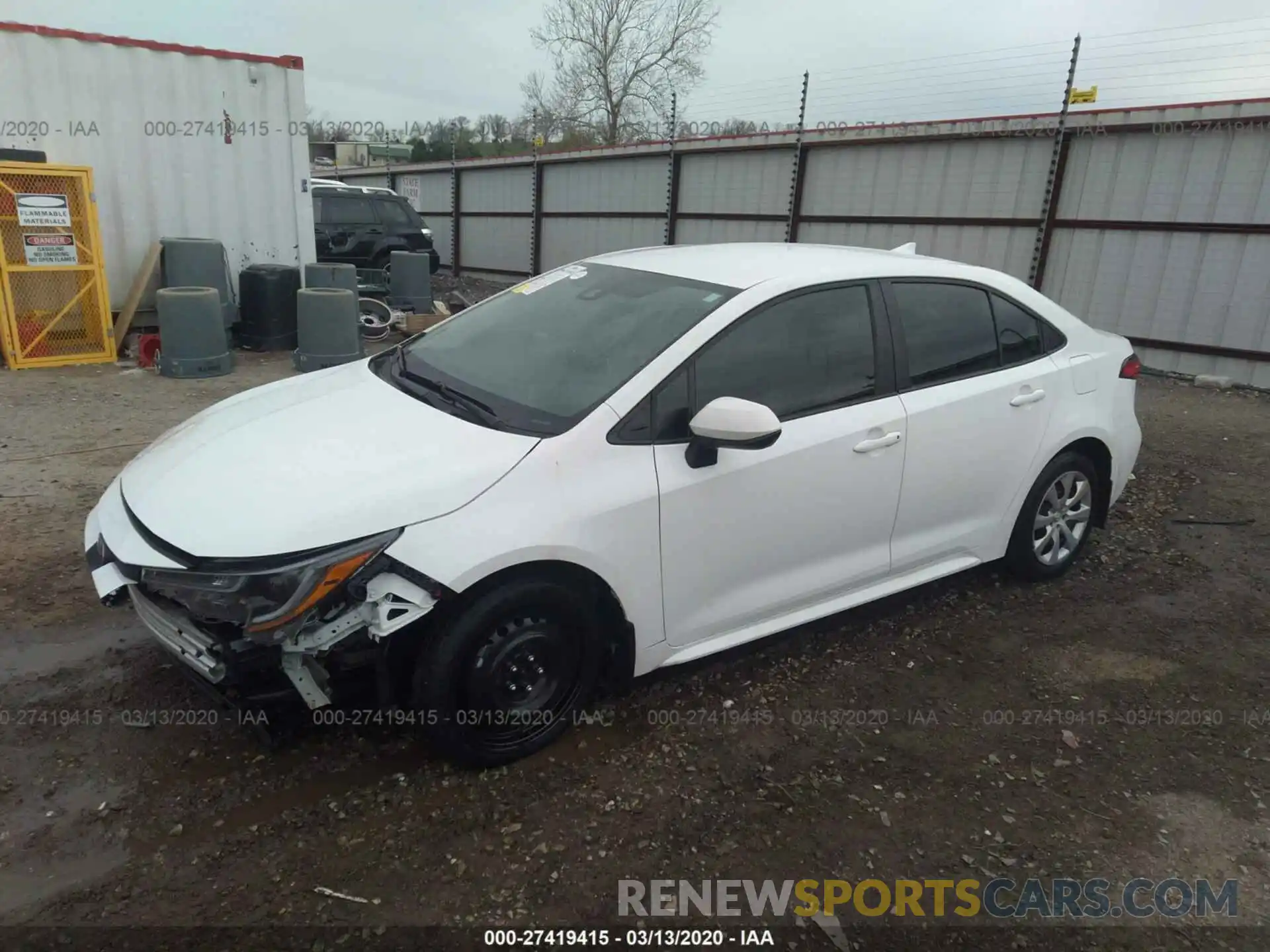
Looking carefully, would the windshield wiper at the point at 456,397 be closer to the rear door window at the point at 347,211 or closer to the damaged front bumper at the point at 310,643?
the damaged front bumper at the point at 310,643

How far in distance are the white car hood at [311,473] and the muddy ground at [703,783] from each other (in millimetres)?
780

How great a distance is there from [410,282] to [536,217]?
6513 mm

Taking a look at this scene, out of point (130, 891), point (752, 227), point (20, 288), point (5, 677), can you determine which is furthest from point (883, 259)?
point (752, 227)

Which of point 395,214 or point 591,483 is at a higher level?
point 395,214

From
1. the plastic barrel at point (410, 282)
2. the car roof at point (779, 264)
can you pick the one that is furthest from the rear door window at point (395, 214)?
the car roof at point (779, 264)

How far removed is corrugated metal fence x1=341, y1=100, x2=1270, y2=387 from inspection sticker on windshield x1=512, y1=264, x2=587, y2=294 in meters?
8.09

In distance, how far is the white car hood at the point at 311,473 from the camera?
2387 mm

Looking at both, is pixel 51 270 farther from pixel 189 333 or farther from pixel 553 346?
pixel 553 346

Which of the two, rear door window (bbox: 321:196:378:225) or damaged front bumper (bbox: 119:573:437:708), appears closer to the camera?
damaged front bumper (bbox: 119:573:437:708)

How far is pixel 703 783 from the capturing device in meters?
2.78

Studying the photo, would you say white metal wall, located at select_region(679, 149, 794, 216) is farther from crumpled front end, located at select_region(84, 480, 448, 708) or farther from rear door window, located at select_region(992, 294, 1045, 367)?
crumpled front end, located at select_region(84, 480, 448, 708)

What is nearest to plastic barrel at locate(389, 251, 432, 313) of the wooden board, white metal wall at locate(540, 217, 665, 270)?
the wooden board

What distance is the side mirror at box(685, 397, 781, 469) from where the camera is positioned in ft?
8.83

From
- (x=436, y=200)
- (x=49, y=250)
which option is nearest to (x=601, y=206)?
(x=436, y=200)
